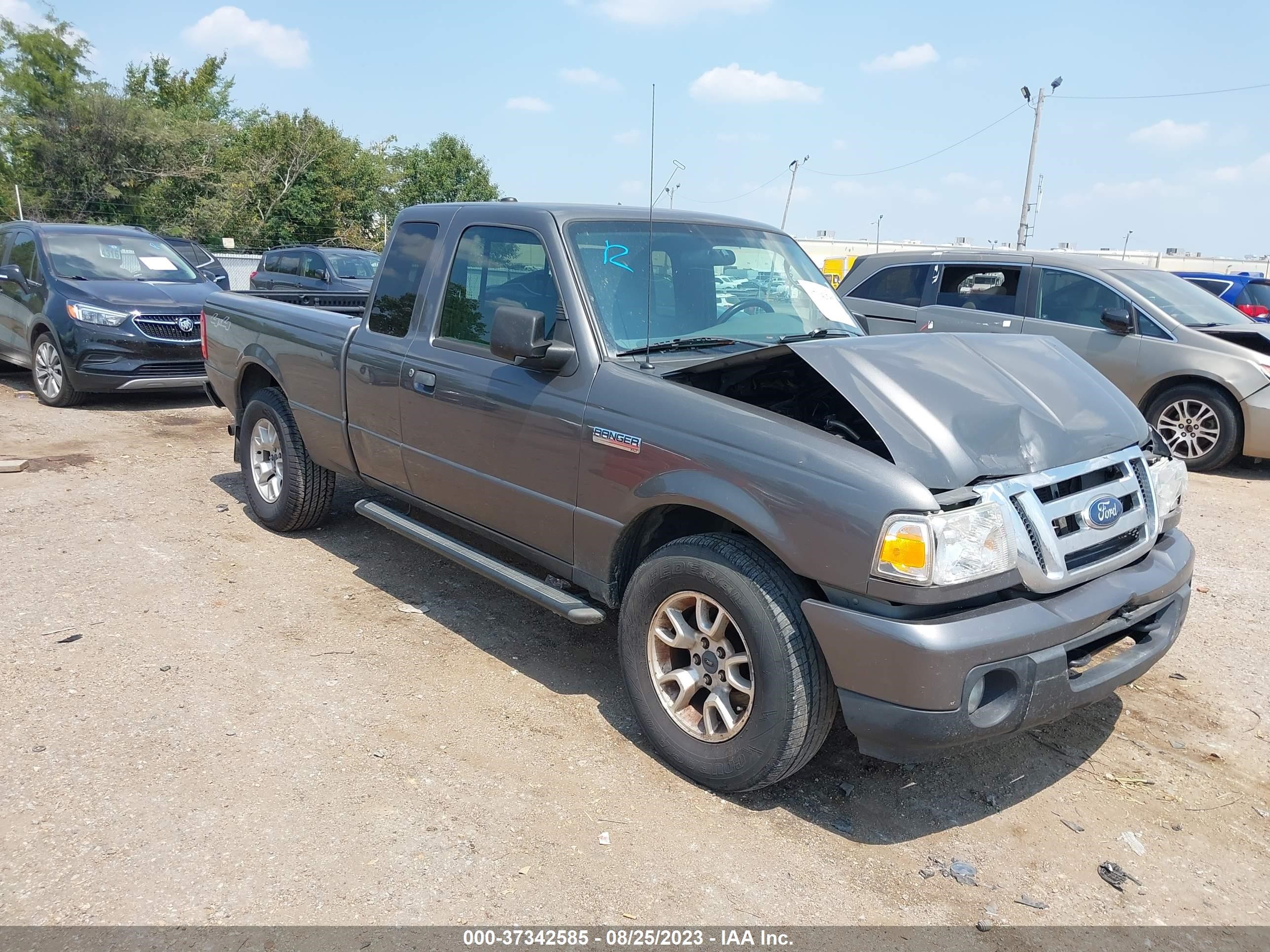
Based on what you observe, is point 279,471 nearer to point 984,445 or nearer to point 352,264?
point 984,445

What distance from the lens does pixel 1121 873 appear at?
294cm

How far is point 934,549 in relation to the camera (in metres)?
2.72

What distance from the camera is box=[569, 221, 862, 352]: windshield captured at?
3893 mm

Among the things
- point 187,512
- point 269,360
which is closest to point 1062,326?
point 269,360

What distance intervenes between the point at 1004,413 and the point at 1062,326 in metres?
6.51

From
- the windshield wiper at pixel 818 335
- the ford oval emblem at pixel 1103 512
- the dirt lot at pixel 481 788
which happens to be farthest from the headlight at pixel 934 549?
the windshield wiper at pixel 818 335

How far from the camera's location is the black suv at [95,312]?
938cm

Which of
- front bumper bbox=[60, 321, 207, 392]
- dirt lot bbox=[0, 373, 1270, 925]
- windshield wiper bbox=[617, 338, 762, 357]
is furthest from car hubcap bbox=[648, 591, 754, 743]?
front bumper bbox=[60, 321, 207, 392]

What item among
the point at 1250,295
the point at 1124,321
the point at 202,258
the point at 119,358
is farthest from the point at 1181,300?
the point at 202,258

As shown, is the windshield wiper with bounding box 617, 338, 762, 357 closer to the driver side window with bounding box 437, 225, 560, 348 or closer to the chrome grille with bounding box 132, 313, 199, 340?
the driver side window with bounding box 437, 225, 560, 348

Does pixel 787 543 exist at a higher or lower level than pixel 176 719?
higher

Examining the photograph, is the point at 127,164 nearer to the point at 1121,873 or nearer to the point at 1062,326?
the point at 1062,326

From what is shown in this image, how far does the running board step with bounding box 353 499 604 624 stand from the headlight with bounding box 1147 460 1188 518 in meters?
2.12

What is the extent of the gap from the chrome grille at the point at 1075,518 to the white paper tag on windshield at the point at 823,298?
5.17ft
